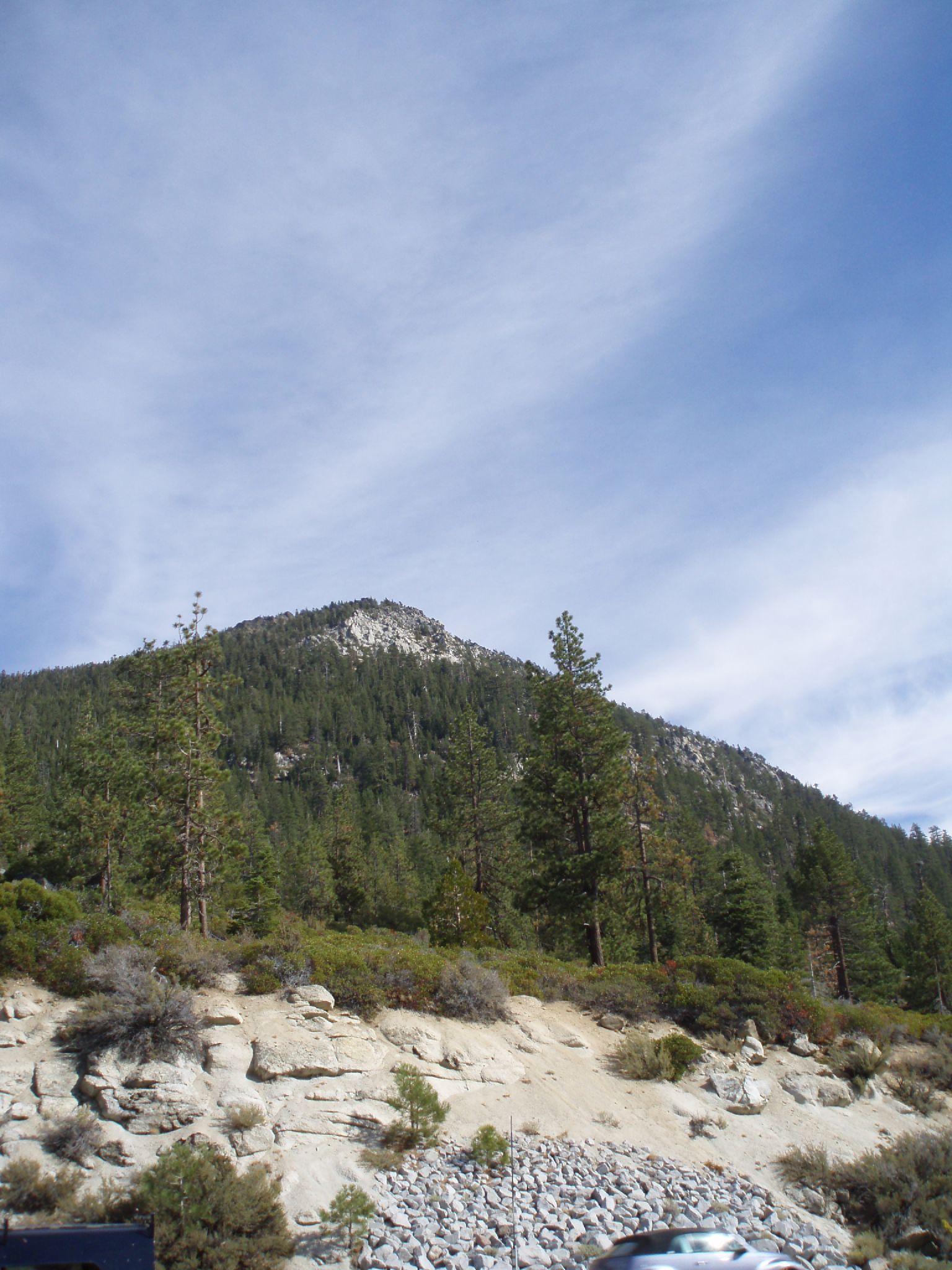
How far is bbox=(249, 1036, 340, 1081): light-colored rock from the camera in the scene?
1289cm

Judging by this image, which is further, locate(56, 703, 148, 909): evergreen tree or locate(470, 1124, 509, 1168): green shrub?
locate(56, 703, 148, 909): evergreen tree

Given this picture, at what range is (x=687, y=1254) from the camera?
27.2ft

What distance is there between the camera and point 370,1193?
10.5 m

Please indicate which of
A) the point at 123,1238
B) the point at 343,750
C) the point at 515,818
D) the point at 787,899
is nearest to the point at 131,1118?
the point at 123,1238

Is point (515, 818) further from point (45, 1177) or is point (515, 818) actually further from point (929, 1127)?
point (45, 1177)

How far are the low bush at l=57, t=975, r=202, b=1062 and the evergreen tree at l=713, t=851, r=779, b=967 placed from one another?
1281 inches

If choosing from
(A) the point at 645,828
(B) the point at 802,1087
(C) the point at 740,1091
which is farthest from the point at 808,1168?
(A) the point at 645,828

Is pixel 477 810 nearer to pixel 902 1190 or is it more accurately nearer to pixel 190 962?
pixel 190 962

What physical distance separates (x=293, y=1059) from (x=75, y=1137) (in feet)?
12.1

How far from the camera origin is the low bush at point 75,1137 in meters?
10.4

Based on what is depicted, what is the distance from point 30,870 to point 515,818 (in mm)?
22562

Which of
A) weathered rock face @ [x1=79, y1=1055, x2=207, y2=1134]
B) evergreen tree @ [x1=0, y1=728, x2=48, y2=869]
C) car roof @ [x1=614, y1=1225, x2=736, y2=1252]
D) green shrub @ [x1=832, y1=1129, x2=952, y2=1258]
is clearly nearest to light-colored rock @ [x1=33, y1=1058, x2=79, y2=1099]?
weathered rock face @ [x1=79, y1=1055, x2=207, y2=1134]

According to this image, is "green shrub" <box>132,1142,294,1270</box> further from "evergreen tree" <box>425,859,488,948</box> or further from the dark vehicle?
"evergreen tree" <box>425,859,488,948</box>

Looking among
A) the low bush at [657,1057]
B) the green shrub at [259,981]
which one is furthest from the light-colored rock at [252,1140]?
the low bush at [657,1057]
